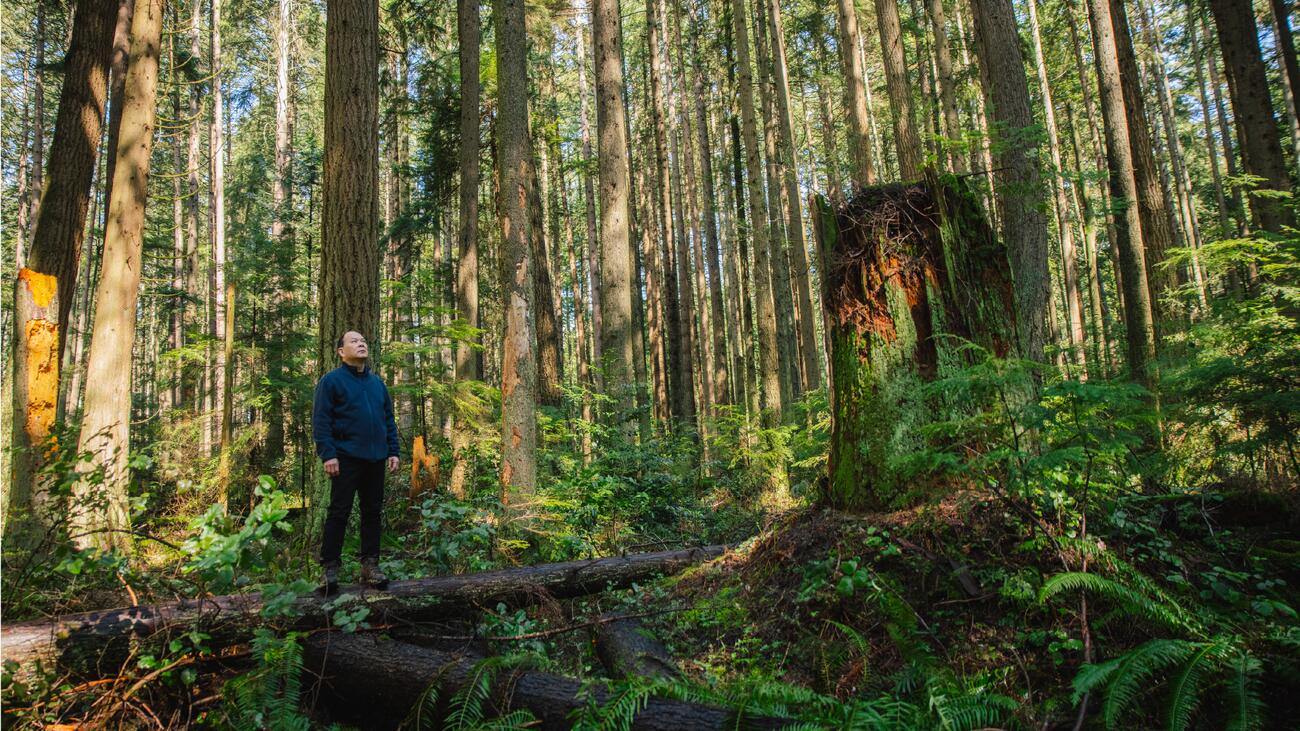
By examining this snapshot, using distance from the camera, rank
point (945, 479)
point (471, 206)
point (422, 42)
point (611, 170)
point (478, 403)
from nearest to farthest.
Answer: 1. point (945, 479)
2. point (478, 403)
3. point (611, 170)
4. point (471, 206)
5. point (422, 42)

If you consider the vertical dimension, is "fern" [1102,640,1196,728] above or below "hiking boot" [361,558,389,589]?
below

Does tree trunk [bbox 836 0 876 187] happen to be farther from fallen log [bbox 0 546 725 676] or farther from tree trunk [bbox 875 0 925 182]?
fallen log [bbox 0 546 725 676]

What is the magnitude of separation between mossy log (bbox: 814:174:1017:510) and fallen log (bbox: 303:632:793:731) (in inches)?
93.0

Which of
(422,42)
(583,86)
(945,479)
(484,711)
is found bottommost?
(484,711)

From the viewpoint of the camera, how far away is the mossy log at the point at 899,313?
4.61m

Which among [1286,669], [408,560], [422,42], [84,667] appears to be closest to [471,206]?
[422,42]

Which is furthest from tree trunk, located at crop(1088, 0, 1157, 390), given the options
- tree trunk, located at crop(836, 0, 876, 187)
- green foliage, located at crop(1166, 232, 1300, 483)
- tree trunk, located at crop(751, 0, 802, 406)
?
tree trunk, located at crop(751, 0, 802, 406)

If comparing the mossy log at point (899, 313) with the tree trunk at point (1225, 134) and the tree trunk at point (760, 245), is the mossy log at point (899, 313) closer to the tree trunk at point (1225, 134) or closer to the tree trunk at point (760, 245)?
Result: the tree trunk at point (760, 245)

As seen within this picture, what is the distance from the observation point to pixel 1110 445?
11.5ft

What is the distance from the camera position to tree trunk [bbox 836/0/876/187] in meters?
13.0

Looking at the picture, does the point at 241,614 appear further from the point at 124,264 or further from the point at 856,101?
the point at 856,101

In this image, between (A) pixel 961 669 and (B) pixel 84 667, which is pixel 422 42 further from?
(A) pixel 961 669

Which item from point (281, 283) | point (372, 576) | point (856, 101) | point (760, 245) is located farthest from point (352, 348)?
point (856, 101)

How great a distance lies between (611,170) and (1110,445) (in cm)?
922
